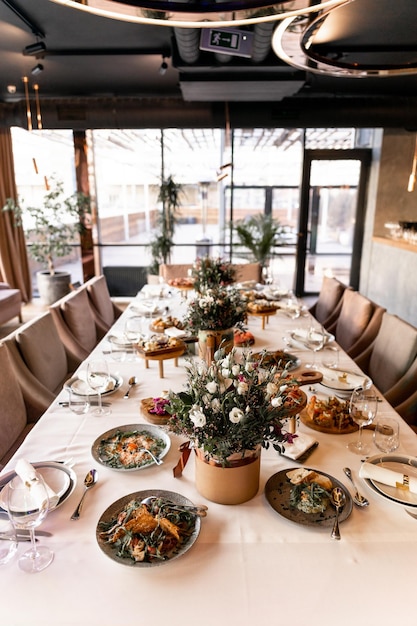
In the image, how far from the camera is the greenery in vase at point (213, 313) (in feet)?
7.23

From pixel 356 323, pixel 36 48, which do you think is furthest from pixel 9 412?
pixel 36 48

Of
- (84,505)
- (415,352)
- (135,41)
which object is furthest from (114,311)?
(84,505)

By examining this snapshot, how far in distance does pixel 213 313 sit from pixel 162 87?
488cm

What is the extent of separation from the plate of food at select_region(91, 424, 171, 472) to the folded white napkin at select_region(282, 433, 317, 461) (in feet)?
1.38

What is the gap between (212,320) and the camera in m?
2.21

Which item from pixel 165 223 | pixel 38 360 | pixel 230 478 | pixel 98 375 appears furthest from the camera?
pixel 165 223

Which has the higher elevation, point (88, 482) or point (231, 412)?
point (231, 412)

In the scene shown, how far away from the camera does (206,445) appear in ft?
3.96

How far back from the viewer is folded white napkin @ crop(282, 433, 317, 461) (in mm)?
1550

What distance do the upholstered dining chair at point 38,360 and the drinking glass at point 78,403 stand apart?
396 mm

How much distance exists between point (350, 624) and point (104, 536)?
614 millimetres

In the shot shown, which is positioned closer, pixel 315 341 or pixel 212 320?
pixel 212 320

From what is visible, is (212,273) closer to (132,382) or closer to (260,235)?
(132,382)

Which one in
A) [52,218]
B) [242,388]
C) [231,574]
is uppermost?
[52,218]
